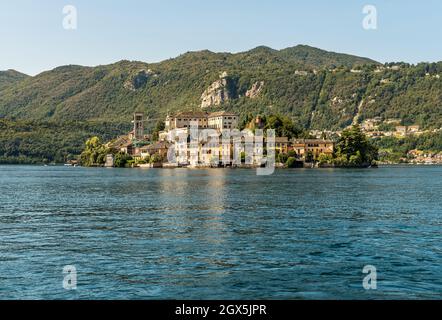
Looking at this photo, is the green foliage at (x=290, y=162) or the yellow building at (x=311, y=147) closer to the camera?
the green foliage at (x=290, y=162)

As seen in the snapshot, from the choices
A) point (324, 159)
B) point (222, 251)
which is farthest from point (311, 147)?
point (222, 251)

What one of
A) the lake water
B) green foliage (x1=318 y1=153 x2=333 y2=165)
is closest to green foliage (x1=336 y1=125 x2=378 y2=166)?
green foliage (x1=318 y1=153 x2=333 y2=165)

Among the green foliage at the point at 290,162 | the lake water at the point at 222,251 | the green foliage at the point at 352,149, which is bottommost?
the lake water at the point at 222,251

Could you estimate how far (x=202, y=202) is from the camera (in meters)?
57.0

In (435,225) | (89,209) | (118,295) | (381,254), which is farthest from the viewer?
(89,209)

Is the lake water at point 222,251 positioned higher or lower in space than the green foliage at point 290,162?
lower

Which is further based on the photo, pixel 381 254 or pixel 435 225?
pixel 435 225

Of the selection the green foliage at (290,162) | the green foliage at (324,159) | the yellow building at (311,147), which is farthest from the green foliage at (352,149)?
the green foliage at (290,162)

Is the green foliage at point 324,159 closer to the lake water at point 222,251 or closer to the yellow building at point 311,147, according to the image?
the yellow building at point 311,147

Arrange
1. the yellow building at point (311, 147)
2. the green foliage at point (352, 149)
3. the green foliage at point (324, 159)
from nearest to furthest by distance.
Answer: the green foliage at point (352, 149), the green foliage at point (324, 159), the yellow building at point (311, 147)

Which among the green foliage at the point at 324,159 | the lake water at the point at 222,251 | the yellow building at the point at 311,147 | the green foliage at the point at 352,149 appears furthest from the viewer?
the yellow building at the point at 311,147
